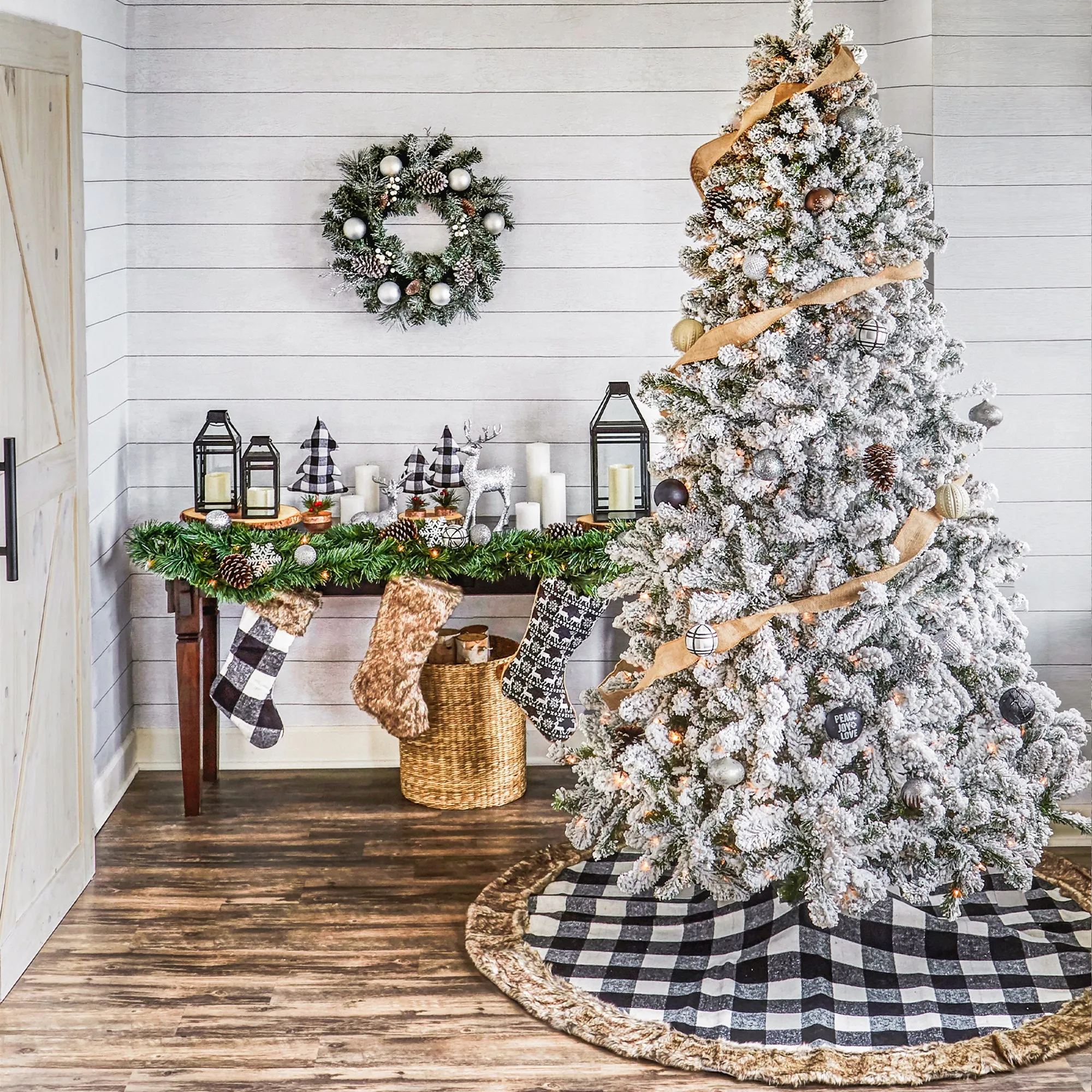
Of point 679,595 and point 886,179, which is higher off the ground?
point 886,179

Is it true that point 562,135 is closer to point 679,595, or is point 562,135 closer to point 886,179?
point 886,179

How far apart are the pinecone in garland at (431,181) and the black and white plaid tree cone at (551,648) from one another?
3.96 feet

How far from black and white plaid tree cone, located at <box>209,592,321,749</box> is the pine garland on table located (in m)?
0.06

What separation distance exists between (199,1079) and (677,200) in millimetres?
2740

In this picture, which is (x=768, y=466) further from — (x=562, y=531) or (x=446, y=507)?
(x=446, y=507)

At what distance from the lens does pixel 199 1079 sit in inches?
95.1

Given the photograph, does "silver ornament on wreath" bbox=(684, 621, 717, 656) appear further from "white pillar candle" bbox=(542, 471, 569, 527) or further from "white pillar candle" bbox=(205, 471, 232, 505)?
"white pillar candle" bbox=(205, 471, 232, 505)

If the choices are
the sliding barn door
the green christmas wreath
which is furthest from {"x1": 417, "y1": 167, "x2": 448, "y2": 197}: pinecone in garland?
the sliding barn door

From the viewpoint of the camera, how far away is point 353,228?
3779mm

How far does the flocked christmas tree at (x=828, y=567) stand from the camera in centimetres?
263

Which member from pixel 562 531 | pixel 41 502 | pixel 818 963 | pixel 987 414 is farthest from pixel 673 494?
pixel 41 502

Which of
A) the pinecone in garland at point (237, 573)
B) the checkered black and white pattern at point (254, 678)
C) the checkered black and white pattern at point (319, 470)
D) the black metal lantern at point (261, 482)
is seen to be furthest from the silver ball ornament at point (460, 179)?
the checkered black and white pattern at point (254, 678)

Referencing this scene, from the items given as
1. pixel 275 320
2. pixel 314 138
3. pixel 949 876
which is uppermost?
pixel 314 138

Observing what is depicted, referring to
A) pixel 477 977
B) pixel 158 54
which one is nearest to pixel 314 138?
pixel 158 54
